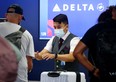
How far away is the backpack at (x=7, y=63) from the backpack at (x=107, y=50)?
1.41 m

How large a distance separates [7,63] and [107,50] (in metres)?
1.43

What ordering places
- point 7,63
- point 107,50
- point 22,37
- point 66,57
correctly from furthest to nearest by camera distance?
1. point 66,57
2. point 22,37
3. point 107,50
4. point 7,63

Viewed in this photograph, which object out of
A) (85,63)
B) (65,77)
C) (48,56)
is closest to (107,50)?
(85,63)

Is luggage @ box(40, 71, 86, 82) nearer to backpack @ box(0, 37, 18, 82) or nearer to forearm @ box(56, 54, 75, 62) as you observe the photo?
forearm @ box(56, 54, 75, 62)

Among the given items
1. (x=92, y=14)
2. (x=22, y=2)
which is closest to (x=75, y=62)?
(x=92, y=14)

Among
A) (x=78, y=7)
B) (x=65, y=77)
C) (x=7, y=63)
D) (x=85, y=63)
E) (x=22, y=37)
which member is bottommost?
(x=65, y=77)

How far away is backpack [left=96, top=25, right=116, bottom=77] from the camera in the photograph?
1994 mm

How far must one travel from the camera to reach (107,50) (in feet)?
6.53

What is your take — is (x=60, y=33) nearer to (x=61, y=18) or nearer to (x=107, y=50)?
(x=61, y=18)

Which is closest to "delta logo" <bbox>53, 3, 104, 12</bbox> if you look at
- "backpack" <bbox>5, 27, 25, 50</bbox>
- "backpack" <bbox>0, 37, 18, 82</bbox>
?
"backpack" <bbox>5, 27, 25, 50</bbox>

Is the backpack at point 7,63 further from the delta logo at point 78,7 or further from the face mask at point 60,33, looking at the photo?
the delta logo at point 78,7

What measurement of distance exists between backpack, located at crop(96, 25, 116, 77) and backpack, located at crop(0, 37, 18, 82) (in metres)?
1.41

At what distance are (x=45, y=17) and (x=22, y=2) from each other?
0.51m

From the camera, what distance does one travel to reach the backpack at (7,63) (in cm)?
62
